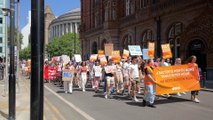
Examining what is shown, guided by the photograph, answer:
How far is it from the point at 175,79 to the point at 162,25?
757 inches

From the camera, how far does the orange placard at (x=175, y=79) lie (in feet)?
43.8

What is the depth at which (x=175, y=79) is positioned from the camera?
542 inches

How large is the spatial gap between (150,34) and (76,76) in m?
15.1

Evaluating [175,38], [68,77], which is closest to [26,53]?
[175,38]

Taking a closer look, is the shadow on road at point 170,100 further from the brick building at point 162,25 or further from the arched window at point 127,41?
the arched window at point 127,41

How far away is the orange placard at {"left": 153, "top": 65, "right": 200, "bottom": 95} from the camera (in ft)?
43.8

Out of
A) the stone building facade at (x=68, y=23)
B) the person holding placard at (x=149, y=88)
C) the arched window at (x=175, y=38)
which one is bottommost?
the person holding placard at (x=149, y=88)

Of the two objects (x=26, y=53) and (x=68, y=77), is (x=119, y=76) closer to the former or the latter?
(x=68, y=77)

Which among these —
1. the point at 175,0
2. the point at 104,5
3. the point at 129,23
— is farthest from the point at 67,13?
the point at 175,0

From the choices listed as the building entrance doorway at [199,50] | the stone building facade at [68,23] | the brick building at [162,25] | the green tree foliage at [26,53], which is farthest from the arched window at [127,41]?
the green tree foliage at [26,53]

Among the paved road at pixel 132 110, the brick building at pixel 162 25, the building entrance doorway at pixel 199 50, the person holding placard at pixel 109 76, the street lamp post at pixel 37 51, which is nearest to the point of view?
the street lamp post at pixel 37 51

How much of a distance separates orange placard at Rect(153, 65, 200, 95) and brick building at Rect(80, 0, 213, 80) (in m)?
12.6

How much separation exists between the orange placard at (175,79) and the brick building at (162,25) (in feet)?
41.2

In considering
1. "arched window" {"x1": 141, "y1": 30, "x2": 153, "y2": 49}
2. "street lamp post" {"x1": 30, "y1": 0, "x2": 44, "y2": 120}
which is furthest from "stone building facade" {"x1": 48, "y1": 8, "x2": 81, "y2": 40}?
"street lamp post" {"x1": 30, "y1": 0, "x2": 44, "y2": 120}
